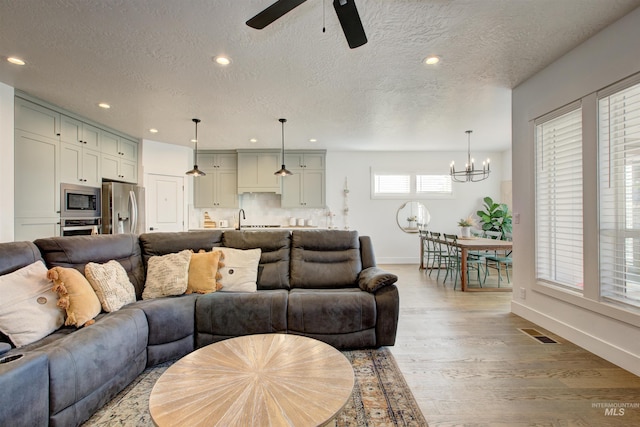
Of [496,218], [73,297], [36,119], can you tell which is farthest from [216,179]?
[496,218]

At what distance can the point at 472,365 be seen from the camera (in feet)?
7.26

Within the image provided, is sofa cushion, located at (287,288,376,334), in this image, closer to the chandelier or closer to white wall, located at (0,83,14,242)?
white wall, located at (0,83,14,242)

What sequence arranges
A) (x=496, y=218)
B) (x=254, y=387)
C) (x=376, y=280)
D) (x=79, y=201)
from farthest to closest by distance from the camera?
(x=496, y=218) < (x=79, y=201) < (x=376, y=280) < (x=254, y=387)

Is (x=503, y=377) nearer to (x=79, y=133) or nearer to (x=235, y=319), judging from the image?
(x=235, y=319)

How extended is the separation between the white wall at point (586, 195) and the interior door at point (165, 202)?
584 cm

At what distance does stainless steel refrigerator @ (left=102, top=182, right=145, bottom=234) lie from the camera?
14.8 ft

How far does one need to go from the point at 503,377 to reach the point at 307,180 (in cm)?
494

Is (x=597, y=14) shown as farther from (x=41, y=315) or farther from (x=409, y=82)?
(x=41, y=315)

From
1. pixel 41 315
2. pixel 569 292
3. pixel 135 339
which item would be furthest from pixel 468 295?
pixel 41 315

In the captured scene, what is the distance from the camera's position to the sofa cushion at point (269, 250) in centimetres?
284

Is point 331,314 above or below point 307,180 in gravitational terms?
below

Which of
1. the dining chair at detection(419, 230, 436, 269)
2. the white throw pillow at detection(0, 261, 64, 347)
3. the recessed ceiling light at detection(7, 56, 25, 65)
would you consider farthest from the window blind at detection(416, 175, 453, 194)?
the recessed ceiling light at detection(7, 56, 25, 65)

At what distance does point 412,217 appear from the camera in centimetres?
668

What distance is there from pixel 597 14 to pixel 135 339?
13.4 feet
